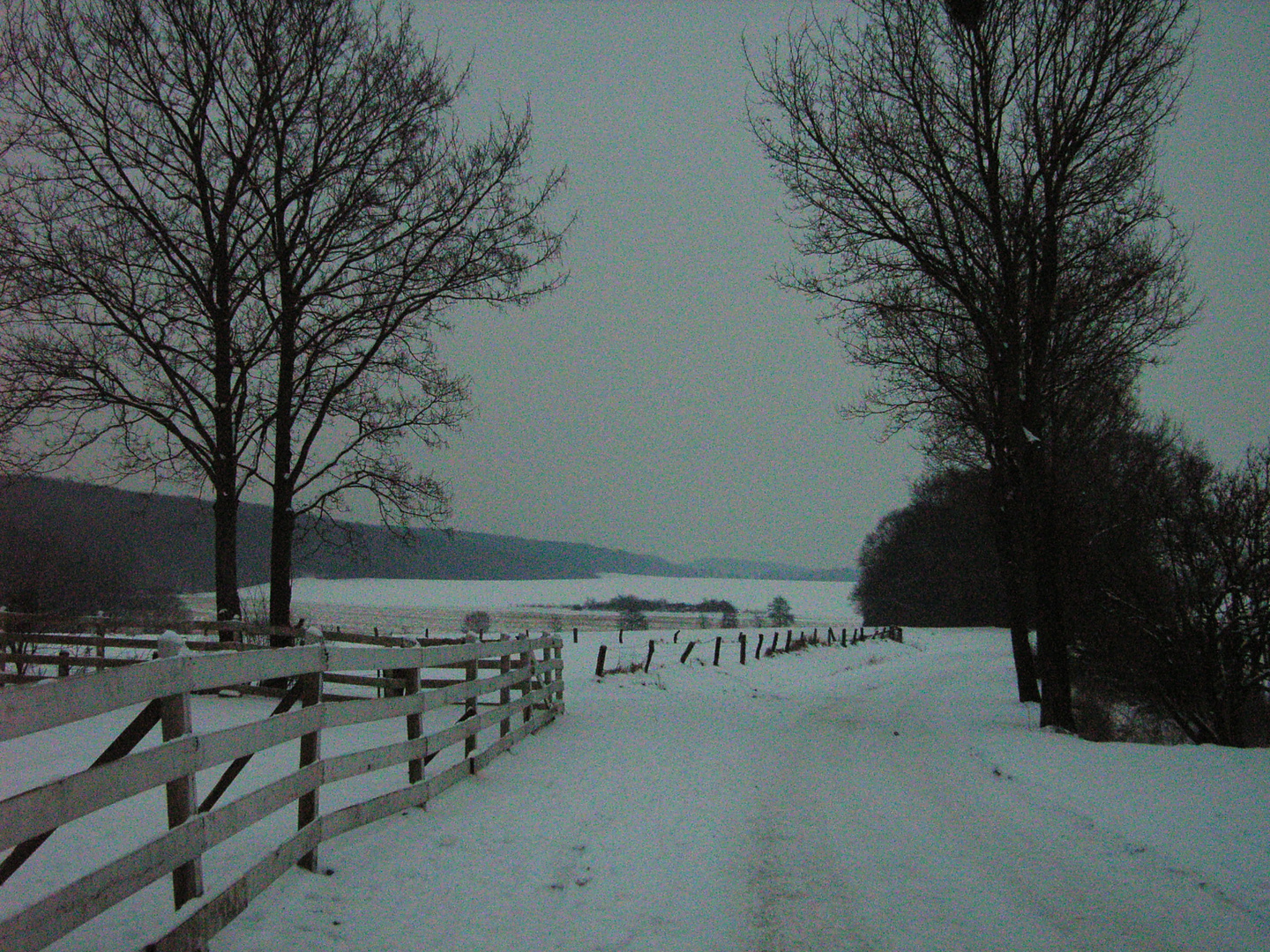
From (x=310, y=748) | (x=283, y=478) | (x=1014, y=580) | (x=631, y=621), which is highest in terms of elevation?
(x=283, y=478)

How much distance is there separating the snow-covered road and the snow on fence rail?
0.93 ft

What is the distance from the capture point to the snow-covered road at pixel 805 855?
195 inches

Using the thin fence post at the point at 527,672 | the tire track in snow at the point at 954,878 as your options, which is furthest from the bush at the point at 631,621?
the tire track in snow at the point at 954,878

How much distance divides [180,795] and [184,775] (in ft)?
0.43

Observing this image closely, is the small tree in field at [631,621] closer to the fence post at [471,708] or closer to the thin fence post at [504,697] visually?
the thin fence post at [504,697]

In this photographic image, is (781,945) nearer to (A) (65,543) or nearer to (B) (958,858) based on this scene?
(B) (958,858)

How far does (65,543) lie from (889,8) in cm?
4871

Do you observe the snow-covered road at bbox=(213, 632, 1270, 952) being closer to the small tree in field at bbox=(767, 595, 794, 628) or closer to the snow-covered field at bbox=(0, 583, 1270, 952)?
the snow-covered field at bbox=(0, 583, 1270, 952)

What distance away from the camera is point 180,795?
4125 millimetres

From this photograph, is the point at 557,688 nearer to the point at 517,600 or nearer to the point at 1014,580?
the point at 1014,580

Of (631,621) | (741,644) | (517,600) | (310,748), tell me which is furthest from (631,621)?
(310,748)

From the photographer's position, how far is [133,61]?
16516 millimetres

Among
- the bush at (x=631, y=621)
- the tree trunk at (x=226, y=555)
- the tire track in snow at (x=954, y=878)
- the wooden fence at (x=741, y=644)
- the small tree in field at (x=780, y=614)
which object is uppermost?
the tree trunk at (x=226, y=555)

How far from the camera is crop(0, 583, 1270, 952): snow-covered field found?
4922 mm
